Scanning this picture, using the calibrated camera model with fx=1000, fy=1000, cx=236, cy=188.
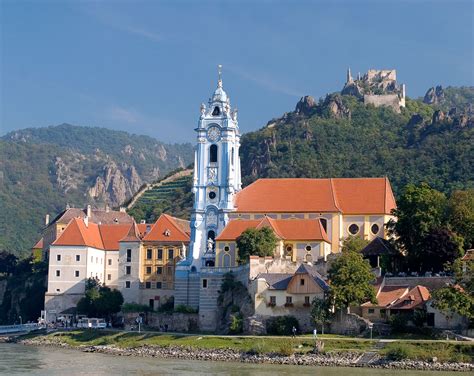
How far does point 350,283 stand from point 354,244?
11.7m

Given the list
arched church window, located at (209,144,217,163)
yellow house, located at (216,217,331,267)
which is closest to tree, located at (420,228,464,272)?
yellow house, located at (216,217,331,267)

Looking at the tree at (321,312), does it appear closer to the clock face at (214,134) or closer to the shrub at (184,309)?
the shrub at (184,309)

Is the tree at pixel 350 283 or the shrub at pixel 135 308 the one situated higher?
the tree at pixel 350 283

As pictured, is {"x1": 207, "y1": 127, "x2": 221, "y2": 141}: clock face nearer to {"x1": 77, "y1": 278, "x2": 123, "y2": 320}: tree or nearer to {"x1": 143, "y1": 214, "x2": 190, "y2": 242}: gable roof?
{"x1": 143, "y1": 214, "x2": 190, "y2": 242}: gable roof

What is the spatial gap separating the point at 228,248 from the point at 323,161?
2200 inches

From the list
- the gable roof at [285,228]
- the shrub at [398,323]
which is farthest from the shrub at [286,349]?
the gable roof at [285,228]

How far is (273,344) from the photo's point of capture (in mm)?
64125

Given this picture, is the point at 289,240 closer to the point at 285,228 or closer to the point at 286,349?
the point at 285,228

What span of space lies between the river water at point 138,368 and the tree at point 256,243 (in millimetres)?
13994

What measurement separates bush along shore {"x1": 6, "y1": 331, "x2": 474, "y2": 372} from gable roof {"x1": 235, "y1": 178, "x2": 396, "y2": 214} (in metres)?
16.8

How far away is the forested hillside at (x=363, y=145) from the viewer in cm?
11200

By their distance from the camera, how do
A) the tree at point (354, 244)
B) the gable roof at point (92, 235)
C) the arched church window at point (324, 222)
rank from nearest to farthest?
the tree at point (354, 244) < the arched church window at point (324, 222) < the gable roof at point (92, 235)

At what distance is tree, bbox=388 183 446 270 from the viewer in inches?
2835

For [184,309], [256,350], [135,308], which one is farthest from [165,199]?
[256,350]
